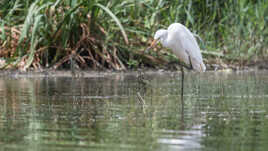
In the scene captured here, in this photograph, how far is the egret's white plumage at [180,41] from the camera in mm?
8852

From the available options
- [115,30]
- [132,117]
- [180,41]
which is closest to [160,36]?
[180,41]

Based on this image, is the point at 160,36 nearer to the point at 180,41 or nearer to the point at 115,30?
the point at 180,41

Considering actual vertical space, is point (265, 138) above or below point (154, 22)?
below

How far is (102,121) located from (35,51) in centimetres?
723

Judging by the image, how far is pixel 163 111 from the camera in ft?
19.8

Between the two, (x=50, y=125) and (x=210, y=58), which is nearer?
(x=50, y=125)

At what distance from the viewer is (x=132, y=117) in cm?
555

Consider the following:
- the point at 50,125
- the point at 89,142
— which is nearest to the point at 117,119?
the point at 50,125

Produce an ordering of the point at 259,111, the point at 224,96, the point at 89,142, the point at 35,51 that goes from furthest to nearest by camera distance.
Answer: the point at 35,51
the point at 224,96
the point at 259,111
the point at 89,142

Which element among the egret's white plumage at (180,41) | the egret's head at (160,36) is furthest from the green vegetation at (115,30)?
the egret's head at (160,36)

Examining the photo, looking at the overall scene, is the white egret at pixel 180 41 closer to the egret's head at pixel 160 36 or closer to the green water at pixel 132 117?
the egret's head at pixel 160 36

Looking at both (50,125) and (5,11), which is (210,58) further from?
(50,125)

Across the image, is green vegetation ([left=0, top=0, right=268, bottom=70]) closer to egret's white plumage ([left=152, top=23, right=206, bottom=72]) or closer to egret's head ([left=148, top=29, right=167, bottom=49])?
egret's white plumage ([left=152, top=23, right=206, bottom=72])

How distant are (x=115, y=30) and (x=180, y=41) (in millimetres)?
4224
